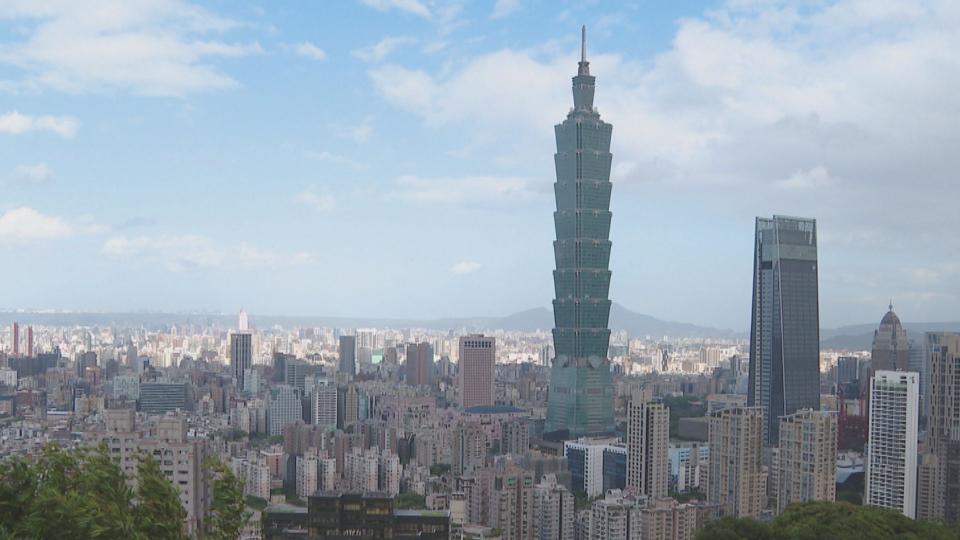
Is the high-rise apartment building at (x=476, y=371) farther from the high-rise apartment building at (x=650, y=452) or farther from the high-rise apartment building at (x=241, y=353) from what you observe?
the high-rise apartment building at (x=650, y=452)

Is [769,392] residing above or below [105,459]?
below

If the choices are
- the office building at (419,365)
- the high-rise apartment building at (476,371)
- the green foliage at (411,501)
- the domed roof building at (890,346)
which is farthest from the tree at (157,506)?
the office building at (419,365)

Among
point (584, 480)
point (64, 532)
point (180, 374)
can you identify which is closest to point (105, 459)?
point (64, 532)

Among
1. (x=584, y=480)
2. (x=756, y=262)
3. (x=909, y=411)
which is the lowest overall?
(x=584, y=480)

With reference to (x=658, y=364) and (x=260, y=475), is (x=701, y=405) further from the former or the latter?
(x=658, y=364)

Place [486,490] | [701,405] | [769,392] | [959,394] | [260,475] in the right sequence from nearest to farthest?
[486,490] < [959,394] < [260,475] < [769,392] < [701,405]

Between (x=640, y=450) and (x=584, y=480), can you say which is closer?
(x=640, y=450)

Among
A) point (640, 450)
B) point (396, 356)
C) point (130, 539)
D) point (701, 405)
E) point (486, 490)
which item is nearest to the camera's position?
point (130, 539)

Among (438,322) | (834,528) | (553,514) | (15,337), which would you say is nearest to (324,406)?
(553,514)
